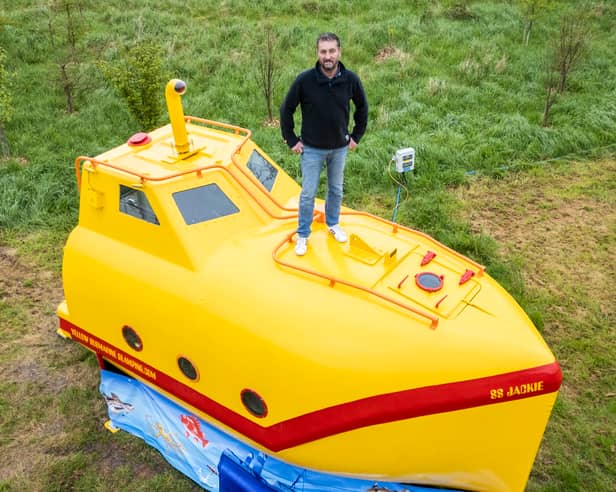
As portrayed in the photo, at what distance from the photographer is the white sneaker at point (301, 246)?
5.30 meters

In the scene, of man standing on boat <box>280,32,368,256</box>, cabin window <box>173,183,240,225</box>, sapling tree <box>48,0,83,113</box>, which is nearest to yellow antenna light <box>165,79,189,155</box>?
cabin window <box>173,183,240,225</box>

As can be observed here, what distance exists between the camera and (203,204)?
5523mm

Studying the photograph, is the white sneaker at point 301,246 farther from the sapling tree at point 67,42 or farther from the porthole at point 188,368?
the sapling tree at point 67,42

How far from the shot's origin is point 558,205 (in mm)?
10195

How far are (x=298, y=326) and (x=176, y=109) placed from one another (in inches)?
109

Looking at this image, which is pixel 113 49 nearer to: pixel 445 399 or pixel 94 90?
pixel 94 90

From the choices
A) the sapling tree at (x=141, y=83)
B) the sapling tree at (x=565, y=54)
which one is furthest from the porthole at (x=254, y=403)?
the sapling tree at (x=565, y=54)

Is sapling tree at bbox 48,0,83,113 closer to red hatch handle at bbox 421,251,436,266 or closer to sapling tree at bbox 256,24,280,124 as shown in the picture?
sapling tree at bbox 256,24,280,124

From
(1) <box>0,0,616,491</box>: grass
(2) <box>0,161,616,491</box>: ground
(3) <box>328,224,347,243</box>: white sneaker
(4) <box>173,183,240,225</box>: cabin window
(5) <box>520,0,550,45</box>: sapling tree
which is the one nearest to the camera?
(4) <box>173,183,240,225</box>: cabin window

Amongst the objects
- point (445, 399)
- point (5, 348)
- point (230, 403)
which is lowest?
point (5, 348)

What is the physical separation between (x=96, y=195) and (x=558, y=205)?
8.14 m

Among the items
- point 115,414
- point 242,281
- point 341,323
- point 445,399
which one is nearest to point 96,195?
point 242,281

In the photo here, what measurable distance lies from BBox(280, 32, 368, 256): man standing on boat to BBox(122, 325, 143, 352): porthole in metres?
1.89

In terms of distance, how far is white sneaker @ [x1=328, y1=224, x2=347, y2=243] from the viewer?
5.54 metres
